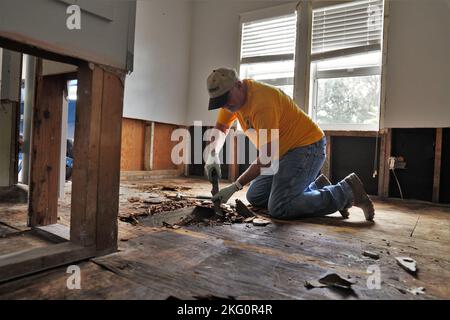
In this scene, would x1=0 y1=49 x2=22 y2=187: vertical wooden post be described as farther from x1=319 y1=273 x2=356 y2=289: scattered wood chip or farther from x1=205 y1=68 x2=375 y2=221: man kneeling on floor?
x1=319 y1=273 x2=356 y2=289: scattered wood chip

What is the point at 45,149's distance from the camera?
4.74 feet

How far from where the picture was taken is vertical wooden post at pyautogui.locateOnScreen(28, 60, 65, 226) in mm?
1421

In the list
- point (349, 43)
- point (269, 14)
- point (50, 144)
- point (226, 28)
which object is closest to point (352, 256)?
point (50, 144)

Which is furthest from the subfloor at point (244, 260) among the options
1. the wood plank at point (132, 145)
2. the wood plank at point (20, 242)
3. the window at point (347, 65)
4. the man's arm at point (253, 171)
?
the wood plank at point (132, 145)

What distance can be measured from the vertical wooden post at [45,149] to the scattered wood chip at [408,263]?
5.21 ft

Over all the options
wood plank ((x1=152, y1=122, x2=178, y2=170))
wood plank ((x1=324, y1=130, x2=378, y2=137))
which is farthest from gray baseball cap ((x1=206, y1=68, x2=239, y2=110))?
wood plank ((x1=152, y1=122, x2=178, y2=170))

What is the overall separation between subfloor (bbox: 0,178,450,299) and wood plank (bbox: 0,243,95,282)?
0.03 m

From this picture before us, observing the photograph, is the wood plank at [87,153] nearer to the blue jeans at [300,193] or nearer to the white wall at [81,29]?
the white wall at [81,29]

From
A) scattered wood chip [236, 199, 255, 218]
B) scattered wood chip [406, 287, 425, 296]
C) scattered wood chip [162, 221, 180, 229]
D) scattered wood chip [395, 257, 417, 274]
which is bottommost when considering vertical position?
scattered wood chip [162, 221, 180, 229]

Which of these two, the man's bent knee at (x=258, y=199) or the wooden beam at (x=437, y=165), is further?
the wooden beam at (x=437, y=165)

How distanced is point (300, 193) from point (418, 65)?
7.07 feet

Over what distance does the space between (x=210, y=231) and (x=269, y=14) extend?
129 inches

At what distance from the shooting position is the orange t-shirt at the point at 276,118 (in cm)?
181

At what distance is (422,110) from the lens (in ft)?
9.97
